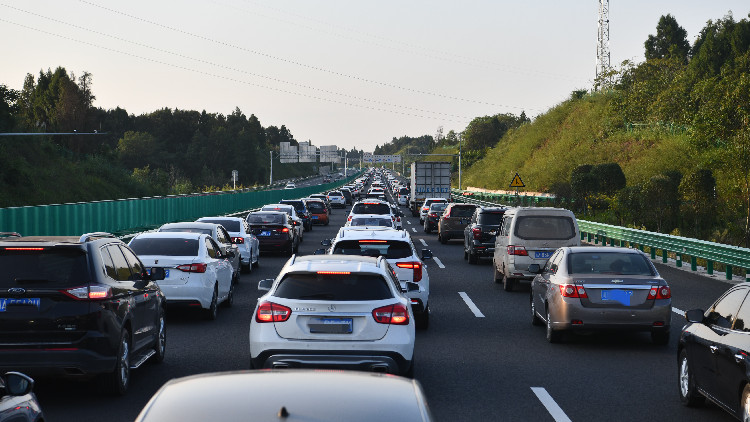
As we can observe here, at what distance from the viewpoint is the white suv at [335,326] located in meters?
9.23

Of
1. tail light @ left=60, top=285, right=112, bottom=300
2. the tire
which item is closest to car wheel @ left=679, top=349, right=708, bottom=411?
the tire

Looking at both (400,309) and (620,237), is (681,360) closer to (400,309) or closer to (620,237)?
(400,309)

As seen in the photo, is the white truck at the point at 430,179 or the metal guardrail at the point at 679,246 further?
the white truck at the point at 430,179

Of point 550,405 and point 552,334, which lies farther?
point 552,334

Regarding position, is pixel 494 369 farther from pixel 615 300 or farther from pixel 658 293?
pixel 658 293

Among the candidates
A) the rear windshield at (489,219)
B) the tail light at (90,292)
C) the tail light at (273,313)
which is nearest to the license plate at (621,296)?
the tail light at (273,313)

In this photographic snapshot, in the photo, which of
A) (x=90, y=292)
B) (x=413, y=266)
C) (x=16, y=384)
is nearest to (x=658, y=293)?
(x=413, y=266)

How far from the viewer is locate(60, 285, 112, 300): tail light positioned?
924 centimetres

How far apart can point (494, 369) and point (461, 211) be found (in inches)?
972

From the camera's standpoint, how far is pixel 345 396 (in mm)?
3516

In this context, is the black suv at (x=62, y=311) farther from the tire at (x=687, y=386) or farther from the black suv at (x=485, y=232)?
the black suv at (x=485, y=232)

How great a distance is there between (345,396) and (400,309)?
599 cm

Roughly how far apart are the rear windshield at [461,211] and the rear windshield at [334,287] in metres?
26.3

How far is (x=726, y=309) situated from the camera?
8.70 metres
